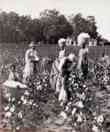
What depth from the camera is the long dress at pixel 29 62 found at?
2.44 m

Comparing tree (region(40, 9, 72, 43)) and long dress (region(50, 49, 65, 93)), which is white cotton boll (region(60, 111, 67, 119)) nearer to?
long dress (region(50, 49, 65, 93))

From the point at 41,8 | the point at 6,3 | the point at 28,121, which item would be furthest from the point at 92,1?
the point at 28,121

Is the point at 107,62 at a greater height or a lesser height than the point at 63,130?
greater

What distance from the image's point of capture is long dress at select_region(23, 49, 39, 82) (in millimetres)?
2439

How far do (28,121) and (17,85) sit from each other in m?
0.25

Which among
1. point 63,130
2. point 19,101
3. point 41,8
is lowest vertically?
point 63,130

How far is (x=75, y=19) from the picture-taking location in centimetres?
→ 240

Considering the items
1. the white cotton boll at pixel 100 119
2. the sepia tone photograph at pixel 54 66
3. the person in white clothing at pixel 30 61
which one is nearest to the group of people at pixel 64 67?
the sepia tone photograph at pixel 54 66

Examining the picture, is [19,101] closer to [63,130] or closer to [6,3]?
[63,130]

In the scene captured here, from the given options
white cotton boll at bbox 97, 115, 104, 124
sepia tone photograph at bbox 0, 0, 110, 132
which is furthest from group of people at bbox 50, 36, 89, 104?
white cotton boll at bbox 97, 115, 104, 124

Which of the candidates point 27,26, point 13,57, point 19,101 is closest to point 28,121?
point 19,101

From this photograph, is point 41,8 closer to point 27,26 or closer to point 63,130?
point 27,26

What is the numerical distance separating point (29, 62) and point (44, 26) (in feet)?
0.83

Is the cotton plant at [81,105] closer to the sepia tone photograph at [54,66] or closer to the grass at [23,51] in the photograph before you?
the sepia tone photograph at [54,66]
